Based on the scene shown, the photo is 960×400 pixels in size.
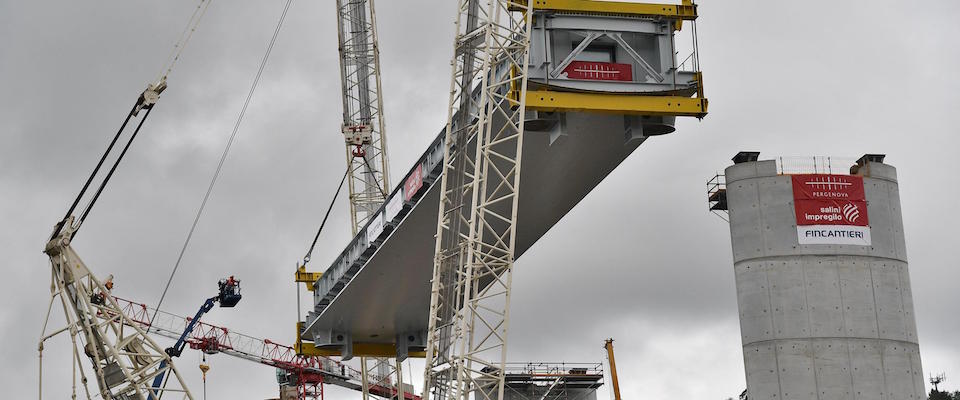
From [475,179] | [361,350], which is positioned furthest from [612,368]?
[475,179]

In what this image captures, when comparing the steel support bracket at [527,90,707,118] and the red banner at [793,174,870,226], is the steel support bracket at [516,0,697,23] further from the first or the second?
the red banner at [793,174,870,226]

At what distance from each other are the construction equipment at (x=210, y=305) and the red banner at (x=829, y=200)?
65782 mm

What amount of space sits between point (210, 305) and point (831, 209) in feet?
243

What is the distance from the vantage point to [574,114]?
164 ft

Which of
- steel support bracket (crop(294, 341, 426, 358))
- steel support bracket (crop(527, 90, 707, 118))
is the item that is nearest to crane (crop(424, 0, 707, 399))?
steel support bracket (crop(527, 90, 707, 118))

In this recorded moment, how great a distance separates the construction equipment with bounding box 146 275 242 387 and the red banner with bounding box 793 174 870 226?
65.8m

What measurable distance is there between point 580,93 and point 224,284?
75.9 metres

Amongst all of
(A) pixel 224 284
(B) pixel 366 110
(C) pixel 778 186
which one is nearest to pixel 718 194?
(C) pixel 778 186

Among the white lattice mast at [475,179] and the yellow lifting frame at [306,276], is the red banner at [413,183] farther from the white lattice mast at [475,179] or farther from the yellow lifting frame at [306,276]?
the yellow lifting frame at [306,276]

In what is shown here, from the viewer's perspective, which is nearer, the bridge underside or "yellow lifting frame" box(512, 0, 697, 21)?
"yellow lifting frame" box(512, 0, 697, 21)

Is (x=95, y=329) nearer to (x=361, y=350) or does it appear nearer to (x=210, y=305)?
(x=361, y=350)

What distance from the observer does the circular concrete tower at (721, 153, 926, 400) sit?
206ft

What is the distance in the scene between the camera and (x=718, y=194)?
7100 centimetres

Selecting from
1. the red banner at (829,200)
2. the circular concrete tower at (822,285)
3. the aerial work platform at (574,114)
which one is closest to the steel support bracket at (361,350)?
the aerial work platform at (574,114)
